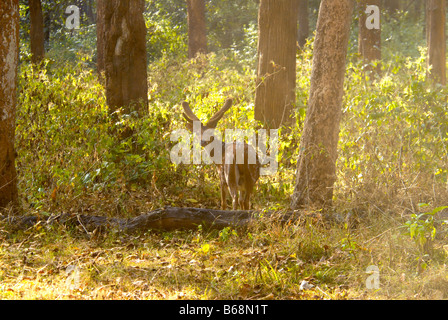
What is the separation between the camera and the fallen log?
767 cm

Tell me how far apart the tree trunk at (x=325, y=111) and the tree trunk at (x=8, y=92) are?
3.95 m

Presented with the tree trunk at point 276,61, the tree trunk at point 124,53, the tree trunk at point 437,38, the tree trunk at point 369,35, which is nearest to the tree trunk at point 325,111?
the tree trunk at point 276,61

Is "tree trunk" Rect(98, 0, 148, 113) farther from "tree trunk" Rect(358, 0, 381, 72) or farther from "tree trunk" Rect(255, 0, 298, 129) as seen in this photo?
"tree trunk" Rect(358, 0, 381, 72)

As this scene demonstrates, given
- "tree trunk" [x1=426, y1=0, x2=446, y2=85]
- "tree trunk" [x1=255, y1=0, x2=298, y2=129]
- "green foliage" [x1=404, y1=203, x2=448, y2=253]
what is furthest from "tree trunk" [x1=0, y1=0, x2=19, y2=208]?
"tree trunk" [x1=426, y1=0, x2=446, y2=85]

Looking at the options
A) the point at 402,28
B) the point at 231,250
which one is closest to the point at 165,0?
the point at 402,28

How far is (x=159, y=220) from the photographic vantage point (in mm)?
7773

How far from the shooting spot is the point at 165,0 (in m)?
32.9

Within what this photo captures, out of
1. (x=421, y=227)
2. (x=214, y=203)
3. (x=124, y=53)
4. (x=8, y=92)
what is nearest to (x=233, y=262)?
(x=421, y=227)

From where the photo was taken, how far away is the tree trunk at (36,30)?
17.0 meters

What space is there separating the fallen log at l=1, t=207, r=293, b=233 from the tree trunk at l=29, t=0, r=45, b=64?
1017 cm

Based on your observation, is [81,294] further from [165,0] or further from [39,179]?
[165,0]

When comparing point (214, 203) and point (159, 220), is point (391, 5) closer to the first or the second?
point (214, 203)

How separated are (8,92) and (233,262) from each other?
3896mm

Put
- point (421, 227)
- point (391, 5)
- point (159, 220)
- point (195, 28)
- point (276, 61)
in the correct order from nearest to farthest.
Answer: point (421, 227)
point (159, 220)
point (276, 61)
point (195, 28)
point (391, 5)
